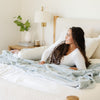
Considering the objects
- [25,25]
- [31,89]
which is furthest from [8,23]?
[31,89]

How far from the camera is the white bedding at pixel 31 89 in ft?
3.90

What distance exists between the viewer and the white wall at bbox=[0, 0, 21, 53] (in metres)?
3.87

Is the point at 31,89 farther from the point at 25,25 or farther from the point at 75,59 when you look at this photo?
the point at 25,25

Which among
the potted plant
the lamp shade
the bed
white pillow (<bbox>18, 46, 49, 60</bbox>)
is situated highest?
the lamp shade

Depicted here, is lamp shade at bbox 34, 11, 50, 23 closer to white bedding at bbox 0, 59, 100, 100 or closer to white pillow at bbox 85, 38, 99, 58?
white pillow at bbox 85, 38, 99, 58

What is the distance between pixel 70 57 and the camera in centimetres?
215

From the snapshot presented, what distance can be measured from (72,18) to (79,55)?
1369mm

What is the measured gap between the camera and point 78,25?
3.11m

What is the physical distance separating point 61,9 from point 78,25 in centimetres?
60

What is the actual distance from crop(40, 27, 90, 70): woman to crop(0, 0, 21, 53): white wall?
1.81 meters

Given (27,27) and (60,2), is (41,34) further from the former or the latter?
(60,2)

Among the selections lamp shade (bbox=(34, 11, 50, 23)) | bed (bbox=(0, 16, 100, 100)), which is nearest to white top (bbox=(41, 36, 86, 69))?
bed (bbox=(0, 16, 100, 100))

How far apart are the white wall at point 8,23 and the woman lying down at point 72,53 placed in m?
1.80

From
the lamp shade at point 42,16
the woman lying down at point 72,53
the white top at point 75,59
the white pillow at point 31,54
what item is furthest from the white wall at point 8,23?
the white top at point 75,59
